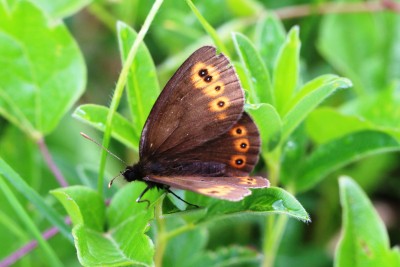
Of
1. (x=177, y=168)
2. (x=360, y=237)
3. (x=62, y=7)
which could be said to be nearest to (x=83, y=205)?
(x=177, y=168)

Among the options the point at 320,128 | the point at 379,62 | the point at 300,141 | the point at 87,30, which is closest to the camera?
the point at 300,141

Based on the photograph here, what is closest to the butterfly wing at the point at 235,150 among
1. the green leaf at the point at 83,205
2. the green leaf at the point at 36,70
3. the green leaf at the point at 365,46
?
the green leaf at the point at 83,205

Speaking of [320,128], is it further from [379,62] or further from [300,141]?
[379,62]

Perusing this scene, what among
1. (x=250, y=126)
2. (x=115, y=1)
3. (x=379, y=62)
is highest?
(x=115, y=1)

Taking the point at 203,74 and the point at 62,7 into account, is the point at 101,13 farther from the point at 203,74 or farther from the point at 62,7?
the point at 203,74

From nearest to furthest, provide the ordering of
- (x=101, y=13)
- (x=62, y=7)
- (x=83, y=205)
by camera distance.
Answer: (x=83, y=205)
(x=62, y=7)
(x=101, y=13)

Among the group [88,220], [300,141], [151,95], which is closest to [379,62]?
[300,141]

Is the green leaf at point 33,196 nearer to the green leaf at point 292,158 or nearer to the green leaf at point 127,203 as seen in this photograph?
the green leaf at point 127,203
